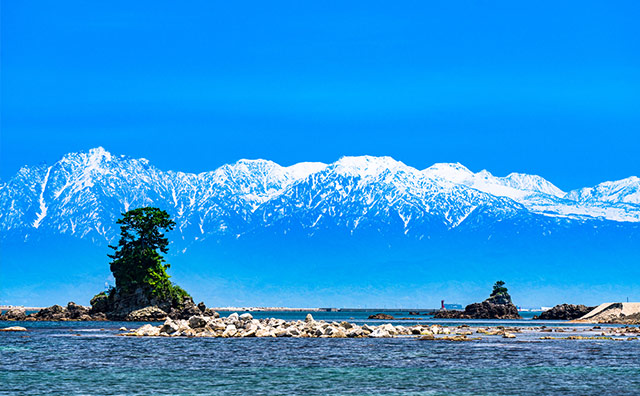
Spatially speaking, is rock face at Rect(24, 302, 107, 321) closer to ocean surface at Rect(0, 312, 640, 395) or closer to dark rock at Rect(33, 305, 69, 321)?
dark rock at Rect(33, 305, 69, 321)

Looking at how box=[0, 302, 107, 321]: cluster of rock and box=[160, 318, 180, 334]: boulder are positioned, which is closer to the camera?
box=[160, 318, 180, 334]: boulder

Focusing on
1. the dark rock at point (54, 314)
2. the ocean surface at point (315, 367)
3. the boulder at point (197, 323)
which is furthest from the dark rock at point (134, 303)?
the ocean surface at point (315, 367)

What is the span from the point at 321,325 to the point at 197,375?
58017mm

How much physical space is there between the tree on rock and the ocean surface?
248 ft

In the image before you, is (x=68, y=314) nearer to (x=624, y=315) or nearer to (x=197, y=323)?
(x=197, y=323)

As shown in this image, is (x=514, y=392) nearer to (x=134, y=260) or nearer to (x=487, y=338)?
(x=487, y=338)

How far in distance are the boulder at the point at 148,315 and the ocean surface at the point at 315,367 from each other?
74.3 m

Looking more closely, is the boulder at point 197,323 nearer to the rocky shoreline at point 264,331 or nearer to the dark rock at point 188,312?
the rocky shoreline at point 264,331

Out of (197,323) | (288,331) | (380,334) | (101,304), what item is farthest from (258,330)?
(101,304)

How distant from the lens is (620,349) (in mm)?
89875

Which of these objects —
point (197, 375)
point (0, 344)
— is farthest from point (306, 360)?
point (0, 344)

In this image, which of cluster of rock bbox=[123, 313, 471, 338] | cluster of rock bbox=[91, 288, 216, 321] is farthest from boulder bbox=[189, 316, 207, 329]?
cluster of rock bbox=[91, 288, 216, 321]

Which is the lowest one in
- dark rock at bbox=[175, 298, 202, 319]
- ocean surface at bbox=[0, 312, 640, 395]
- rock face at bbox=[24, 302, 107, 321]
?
ocean surface at bbox=[0, 312, 640, 395]

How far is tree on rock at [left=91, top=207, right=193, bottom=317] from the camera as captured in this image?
582 ft
